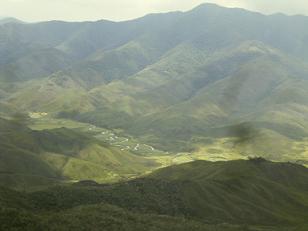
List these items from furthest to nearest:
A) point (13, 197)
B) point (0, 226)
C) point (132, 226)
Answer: point (13, 197)
point (132, 226)
point (0, 226)

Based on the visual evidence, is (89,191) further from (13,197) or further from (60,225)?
(60,225)

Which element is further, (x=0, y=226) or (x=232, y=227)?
(x=232, y=227)

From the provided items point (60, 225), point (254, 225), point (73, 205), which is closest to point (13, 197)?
point (73, 205)

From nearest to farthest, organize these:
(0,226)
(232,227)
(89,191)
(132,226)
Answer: (0,226) < (132,226) < (232,227) < (89,191)

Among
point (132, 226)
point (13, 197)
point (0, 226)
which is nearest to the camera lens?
point (0, 226)

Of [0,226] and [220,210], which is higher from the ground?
[0,226]

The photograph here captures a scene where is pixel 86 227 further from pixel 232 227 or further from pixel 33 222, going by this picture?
pixel 232 227

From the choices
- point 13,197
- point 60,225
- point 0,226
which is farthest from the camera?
point 13,197

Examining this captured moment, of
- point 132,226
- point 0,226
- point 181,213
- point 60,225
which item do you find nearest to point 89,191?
point 181,213

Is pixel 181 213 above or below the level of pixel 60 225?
below
